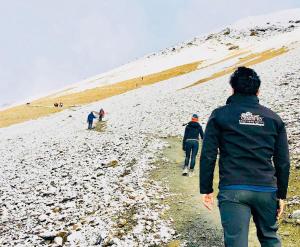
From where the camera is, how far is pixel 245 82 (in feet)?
24.4

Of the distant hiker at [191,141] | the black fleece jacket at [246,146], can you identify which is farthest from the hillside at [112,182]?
the black fleece jacket at [246,146]

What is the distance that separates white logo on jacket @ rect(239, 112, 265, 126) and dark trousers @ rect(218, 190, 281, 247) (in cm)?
104

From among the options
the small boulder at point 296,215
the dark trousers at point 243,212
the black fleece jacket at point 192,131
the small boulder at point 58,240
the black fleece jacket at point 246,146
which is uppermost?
the black fleece jacket at point 246,146

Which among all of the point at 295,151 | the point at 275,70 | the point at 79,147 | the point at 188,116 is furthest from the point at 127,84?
the point at 295,151

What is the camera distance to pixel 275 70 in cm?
5962

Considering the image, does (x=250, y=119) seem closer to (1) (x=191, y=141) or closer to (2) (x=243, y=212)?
(2) (x=243, y=212)

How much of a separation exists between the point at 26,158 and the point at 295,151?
17319mm

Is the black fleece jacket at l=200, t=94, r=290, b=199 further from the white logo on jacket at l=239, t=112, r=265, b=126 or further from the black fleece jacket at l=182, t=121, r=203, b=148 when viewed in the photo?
the black fleece jacket at l=182, t=121, r=203, b=148

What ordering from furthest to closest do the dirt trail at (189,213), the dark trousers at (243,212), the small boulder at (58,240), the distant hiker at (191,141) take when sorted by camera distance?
the distant hiker at (191,141) → the small boulder at (58,240) → the dirt trail at (189,213) → the dark trousers at (243,212)

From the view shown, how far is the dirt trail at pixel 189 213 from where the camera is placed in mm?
12742

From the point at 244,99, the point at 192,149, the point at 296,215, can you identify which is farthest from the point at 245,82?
the point at 192,149

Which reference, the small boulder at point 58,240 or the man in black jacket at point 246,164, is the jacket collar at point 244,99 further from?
the small boulder at point 58,240

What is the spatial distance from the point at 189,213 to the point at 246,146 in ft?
27.6

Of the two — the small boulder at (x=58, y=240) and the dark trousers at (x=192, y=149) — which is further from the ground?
the dark trousers at (x=192, y=149)
